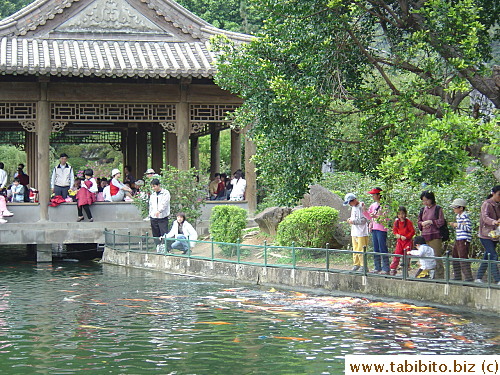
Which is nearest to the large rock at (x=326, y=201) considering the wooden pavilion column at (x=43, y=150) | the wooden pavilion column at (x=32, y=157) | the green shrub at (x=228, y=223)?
the green shrub at (x=228, y=223)

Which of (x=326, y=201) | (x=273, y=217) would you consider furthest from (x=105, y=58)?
(x=326, y=201)

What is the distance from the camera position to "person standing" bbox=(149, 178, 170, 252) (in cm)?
2173

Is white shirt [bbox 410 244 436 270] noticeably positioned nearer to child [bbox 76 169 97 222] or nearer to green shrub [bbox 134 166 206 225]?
green shrub [bbox 134 166 206 225]

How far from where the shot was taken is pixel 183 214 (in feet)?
69.3

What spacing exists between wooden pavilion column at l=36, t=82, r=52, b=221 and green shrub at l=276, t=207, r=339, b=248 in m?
7.01

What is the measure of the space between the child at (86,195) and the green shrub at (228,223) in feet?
12.4

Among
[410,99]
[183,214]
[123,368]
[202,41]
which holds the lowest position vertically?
[123,368]

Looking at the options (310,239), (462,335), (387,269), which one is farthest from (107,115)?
(462,335)

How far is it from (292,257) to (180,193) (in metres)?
6.10

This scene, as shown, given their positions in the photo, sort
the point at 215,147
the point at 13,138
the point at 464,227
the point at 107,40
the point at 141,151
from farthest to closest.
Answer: the point at 13,138
the point at 141,151
the point at 215,147
the point at 107,40
the point at 464,227

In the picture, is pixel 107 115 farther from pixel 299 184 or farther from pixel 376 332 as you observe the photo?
pixel 376 332

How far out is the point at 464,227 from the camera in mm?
15719

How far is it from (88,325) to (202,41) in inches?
538

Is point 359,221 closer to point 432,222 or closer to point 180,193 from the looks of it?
point 432,222
